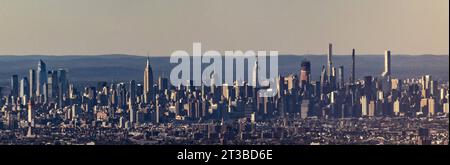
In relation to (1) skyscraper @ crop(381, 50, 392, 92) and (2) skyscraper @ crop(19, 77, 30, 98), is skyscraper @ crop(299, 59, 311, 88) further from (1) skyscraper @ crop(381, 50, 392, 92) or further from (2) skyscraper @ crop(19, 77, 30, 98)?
(2) skyscraper @ crop(19, 77, 30, 98)

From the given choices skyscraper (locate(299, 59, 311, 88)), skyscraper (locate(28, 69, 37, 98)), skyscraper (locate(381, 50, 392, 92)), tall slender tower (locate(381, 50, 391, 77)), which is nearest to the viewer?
tall slender tower (locate(381, 50, 391, 77))

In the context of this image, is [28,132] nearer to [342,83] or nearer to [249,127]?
[249,127]

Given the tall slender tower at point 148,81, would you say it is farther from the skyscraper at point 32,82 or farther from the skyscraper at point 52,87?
the skyscraper at point 32,82

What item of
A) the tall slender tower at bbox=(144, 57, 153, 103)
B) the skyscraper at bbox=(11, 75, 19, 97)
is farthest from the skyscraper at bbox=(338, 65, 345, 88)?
the skyscraper at bbox=(11, 75, 19, 97)

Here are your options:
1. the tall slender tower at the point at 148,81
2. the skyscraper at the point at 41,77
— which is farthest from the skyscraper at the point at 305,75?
the skyscraper at the point at 41,77

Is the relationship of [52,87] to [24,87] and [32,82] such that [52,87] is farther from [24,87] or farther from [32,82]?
[24,87]
